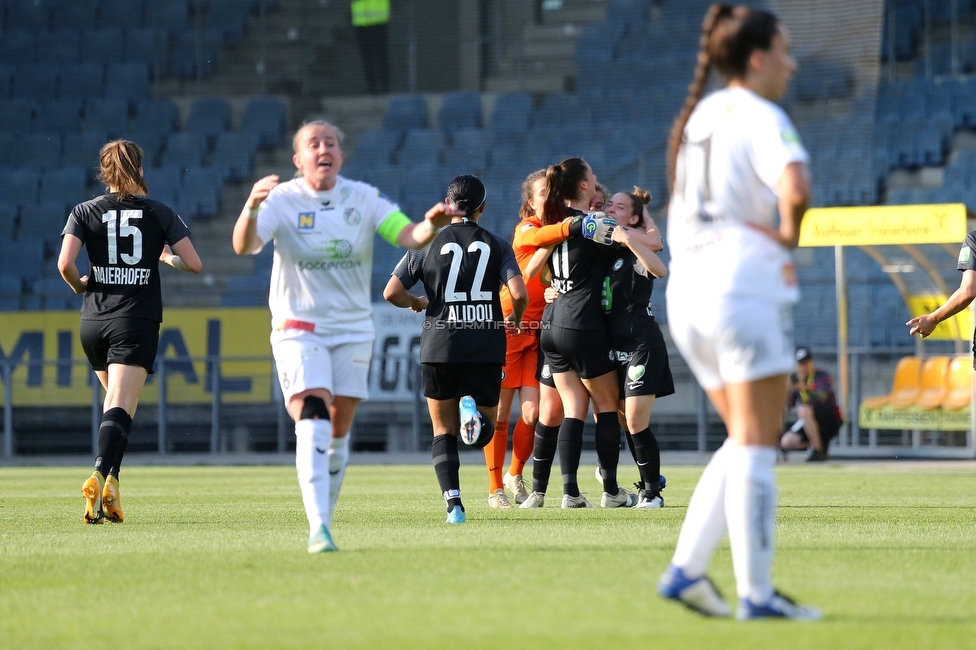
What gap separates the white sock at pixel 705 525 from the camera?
3744mm

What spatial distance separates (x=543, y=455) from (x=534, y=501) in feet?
1.19

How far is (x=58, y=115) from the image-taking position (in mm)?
24500

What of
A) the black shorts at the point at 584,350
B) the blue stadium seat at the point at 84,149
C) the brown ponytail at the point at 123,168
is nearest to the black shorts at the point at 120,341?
the brown ponytail at the point at 123,168

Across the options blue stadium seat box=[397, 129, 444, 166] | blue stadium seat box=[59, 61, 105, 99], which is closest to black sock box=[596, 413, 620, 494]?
blue stadium seat box=[397, 129, 444, 166]

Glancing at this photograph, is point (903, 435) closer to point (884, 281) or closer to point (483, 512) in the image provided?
point (884, 281)

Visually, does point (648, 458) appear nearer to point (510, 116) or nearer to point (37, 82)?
point (510, 116)

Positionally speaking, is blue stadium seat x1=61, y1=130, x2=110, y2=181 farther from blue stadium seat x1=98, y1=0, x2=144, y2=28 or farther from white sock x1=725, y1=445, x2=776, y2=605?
white sock x1=725, y1=445, x2=776, y2=605

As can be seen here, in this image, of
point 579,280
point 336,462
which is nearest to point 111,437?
point 336,462

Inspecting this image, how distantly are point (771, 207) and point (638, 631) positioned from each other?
1.25 m

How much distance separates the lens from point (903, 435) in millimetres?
17031

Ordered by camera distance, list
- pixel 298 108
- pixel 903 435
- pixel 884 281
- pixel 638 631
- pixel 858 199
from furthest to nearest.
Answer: pixel 298 108, pixel 858 199, pixel 884 281, pixel 903 435, pixel 638 631

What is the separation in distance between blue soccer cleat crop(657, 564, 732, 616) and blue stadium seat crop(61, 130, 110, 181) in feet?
69.3

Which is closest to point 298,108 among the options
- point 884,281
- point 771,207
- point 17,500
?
point 884,281

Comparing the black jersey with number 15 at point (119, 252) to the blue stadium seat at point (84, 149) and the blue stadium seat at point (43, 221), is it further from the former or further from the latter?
the blue stadium seat at point (84, 149)
